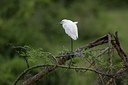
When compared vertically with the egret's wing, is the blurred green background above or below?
above

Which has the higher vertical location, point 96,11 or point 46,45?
point 96,11

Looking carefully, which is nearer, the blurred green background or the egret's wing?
the egret's wing

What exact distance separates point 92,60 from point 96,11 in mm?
10860

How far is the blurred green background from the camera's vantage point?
330 inches

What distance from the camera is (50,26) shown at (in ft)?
39.0

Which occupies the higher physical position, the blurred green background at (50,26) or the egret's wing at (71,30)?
the blurred green background at (50,26)

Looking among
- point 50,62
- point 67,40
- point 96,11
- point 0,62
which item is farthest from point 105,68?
point 96,11

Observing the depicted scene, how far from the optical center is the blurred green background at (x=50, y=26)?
838cm

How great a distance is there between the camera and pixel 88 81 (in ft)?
25.3

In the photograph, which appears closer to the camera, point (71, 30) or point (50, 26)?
point (71, 30)

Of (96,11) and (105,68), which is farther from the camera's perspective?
(96,11)

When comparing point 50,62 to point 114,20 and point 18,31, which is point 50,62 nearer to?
point 18,31

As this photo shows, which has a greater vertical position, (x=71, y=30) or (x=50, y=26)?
(x=50, y=26)

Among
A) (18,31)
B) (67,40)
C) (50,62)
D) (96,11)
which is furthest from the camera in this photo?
(96,11)
